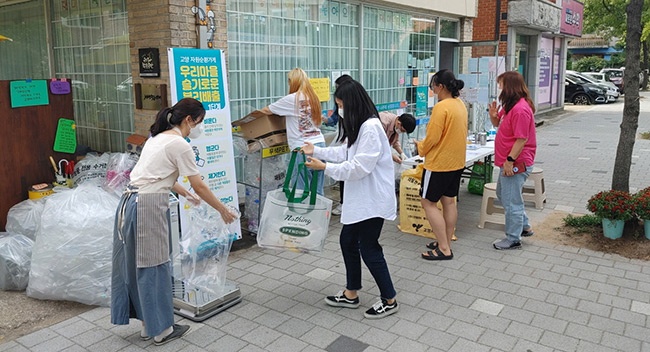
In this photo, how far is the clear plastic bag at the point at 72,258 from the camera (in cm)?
424

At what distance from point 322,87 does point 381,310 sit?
4.41 metres

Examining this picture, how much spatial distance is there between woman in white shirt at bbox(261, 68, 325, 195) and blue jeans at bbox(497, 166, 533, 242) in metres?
1.94

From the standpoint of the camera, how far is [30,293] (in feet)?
14.3

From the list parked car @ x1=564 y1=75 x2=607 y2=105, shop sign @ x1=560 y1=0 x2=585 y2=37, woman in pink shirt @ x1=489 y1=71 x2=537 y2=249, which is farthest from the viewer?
parked car @ x1=564 y1=75 x2=607 y2=105

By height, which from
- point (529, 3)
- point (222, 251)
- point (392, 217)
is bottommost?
point (222, 251)

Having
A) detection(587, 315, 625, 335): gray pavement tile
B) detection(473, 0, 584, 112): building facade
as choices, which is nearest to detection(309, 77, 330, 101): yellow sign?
detection(587, 315, 625, 335): gray pavement tile

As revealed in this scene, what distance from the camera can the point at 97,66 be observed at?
657 cm

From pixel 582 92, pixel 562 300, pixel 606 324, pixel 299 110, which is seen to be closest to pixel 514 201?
pixel 562 300

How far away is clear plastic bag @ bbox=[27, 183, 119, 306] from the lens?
424cm

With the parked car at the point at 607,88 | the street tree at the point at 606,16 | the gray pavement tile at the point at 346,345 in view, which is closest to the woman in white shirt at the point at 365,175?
the gray pavement tile at the point at 346,345

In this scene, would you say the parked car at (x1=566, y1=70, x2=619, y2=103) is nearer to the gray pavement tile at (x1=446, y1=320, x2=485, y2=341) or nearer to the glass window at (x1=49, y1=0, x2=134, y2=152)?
the glass window at (x1=49, y1=0, x2=134, y2=152)

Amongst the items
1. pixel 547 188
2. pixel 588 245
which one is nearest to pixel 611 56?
pixel 547 188

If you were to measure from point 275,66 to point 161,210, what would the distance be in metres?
4.01

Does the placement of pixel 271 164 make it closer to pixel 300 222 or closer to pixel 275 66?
pixel 275 66
